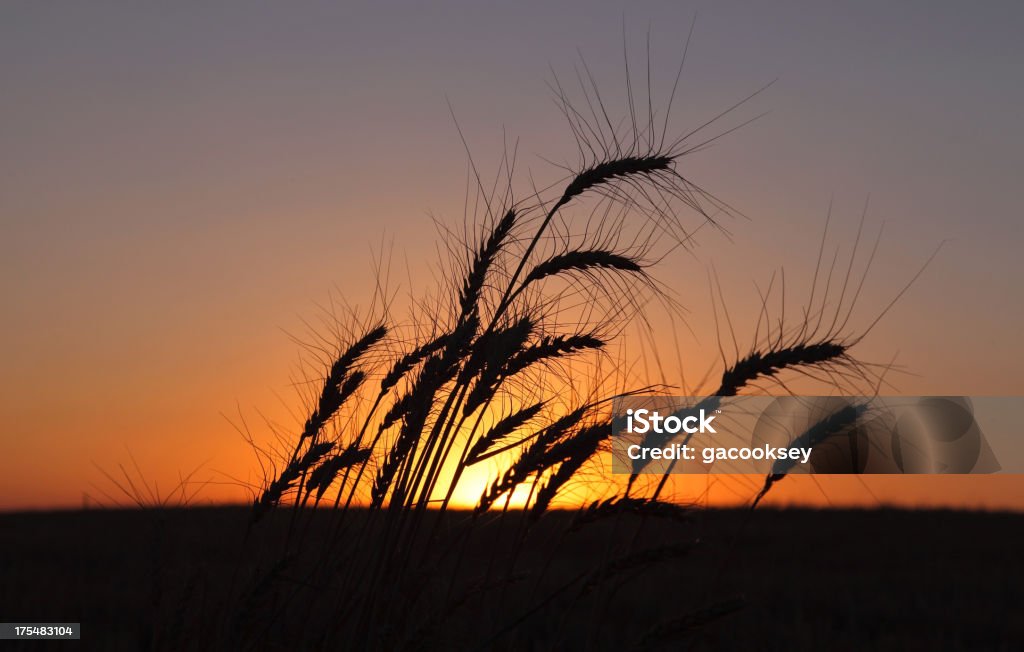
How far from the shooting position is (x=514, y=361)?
2639 millimetres

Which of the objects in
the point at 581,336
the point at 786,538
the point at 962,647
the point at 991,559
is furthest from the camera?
the point at 786,538

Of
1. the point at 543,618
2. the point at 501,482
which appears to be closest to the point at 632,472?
the point at 501,482

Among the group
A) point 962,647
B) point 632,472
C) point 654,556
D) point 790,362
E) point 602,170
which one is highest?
point 602,170

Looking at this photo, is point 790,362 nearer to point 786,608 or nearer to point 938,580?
point 786,608

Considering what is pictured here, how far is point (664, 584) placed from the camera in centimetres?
686

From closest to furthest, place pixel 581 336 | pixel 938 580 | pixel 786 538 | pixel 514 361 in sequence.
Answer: pixel 514 361 → pixel 581 336 → pixel 938 580 → pixel 786 538

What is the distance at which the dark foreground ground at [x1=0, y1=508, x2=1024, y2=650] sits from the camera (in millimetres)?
2803

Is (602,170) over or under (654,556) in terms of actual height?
over

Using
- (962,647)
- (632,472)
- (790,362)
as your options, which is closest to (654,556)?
(632,472)

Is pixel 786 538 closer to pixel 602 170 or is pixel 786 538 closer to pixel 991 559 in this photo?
pixel 991 559

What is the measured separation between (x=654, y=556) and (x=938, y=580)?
8622 mm

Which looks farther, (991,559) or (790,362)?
(991,559)

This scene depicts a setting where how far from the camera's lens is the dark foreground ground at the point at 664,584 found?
9.20 ft

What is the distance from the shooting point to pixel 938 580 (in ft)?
31.1
